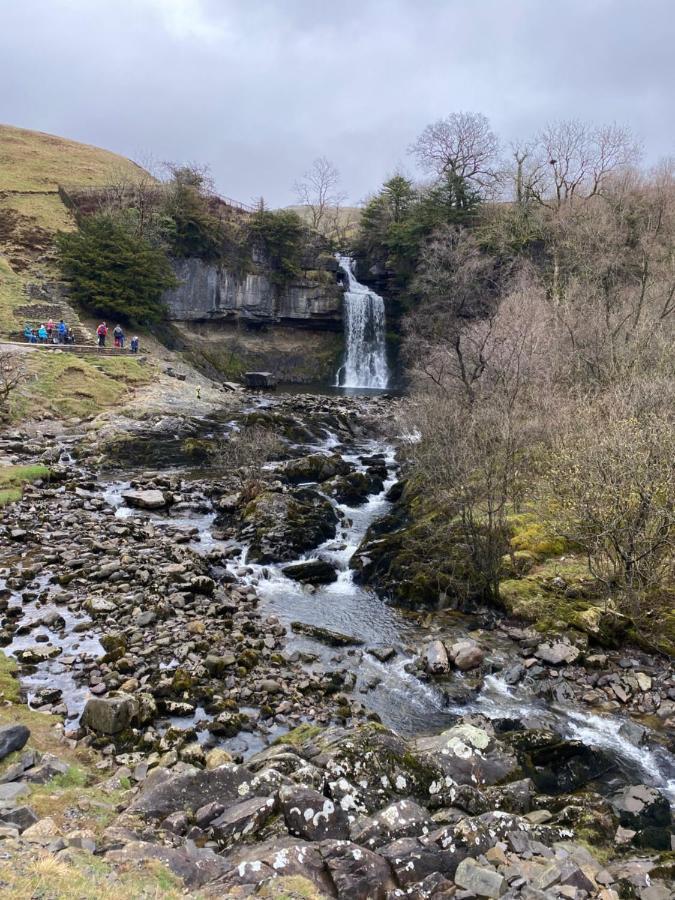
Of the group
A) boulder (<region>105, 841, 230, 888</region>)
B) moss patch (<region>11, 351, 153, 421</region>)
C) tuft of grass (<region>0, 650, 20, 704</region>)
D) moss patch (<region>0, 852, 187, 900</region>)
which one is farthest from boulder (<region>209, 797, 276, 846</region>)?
moss patch (<region>11, 351, 153, 421</region>)

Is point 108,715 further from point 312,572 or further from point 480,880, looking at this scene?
point 312,572

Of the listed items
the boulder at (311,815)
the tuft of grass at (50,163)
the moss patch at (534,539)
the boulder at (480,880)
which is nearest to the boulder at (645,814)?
the boulder at (480,880)

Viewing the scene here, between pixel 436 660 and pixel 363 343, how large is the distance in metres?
49.3

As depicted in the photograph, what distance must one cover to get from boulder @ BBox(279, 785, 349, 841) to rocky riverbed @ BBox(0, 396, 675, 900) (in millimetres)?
20

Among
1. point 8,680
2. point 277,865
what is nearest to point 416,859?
point 277,865

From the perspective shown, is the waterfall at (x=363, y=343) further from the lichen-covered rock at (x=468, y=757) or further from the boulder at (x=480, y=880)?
the boulder at (x=480, y=880)

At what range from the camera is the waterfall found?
191 ft

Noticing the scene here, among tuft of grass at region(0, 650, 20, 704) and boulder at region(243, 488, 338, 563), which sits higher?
boulder at region(243, 488, 338, 563)

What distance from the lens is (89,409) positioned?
31438 mm

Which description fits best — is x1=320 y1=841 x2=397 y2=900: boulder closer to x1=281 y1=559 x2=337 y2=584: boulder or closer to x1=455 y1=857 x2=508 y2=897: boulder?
x1=455 y1=857 x2=508 y2=897: boulder

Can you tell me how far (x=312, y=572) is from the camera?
16.4 m

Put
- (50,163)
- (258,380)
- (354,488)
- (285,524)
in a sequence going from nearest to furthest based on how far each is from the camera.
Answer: (285,524) → (354,488) → (258,380) → (50,163)

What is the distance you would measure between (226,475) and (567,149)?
139 ft

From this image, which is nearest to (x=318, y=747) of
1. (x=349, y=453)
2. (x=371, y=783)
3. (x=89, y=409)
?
(x=371, y=783)
